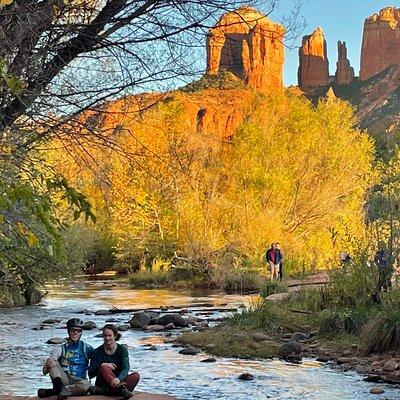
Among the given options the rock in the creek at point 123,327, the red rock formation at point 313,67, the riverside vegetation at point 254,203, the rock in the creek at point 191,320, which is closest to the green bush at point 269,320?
the rock in the creek at point 191,320

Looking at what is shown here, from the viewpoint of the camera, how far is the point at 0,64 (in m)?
2.74

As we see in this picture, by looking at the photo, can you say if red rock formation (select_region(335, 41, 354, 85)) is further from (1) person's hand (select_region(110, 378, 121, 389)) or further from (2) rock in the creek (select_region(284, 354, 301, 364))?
(1) person's hand (select_region(110, 378, 121, 389))

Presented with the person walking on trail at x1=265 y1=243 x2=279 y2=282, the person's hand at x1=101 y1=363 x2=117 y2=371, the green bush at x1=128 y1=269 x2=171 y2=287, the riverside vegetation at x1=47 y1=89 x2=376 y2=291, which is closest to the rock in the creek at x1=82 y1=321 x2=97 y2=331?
the person's hand at x1=101 y1=363 x2=117 y2=371

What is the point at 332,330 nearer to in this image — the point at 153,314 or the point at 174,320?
the point at 174,320

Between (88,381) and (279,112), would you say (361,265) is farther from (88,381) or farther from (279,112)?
(279,112)

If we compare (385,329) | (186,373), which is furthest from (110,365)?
(385,329)

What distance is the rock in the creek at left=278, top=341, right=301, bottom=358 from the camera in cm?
1305

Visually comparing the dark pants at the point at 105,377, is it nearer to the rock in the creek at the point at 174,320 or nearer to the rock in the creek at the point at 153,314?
the rock in the creek at the point at 174,320

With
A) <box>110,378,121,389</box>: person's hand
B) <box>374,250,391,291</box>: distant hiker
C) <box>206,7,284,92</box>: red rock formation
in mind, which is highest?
<box>206,7,284,92</box>: red rock formation

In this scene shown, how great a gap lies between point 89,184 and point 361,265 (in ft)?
33.0

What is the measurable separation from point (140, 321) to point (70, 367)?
29.9 feet

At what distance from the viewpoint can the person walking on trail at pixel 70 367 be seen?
7.81 meters

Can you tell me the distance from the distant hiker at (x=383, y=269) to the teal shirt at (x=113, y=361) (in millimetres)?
7217

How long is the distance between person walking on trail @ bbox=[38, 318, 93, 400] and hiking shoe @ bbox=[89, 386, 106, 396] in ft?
0.22
